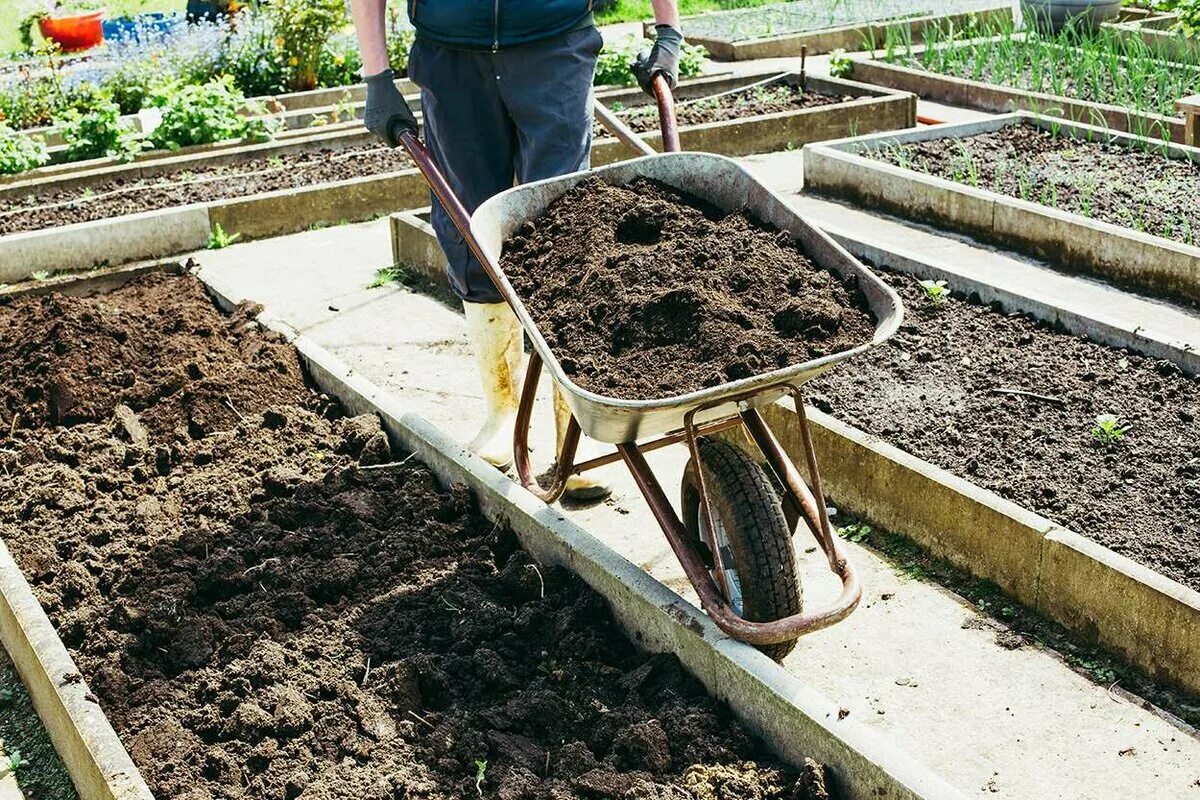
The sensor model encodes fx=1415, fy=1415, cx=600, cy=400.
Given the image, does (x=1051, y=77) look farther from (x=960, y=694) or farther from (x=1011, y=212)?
(x=960, y=694)

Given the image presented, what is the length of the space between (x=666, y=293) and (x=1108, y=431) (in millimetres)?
1855

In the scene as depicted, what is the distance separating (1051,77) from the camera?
9906 millimetres

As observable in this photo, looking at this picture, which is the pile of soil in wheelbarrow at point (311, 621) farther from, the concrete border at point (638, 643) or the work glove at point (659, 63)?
the work glove at point (659, 63)

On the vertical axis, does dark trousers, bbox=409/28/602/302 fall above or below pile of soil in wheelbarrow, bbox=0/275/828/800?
above

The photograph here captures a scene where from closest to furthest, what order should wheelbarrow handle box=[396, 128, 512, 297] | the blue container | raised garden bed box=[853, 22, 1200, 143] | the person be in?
wheelbarrow handle box=[396, 128, 512, 297] → the person → raised garden bed box=[853, 22, 1200, 143] → the blue container

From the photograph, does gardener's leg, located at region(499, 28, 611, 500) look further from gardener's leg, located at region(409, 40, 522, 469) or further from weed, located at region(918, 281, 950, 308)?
weed, located at region(918, 281, 950, 308)

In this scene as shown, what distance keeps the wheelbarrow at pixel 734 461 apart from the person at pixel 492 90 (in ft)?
1.53

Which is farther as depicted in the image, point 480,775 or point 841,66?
point 841,66

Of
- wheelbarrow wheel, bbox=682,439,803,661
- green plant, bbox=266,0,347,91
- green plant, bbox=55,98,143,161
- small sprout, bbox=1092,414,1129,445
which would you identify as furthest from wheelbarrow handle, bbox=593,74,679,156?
green plant, bbox=266,0,347,91

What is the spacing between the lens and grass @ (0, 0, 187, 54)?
680 inches

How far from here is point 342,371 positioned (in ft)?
17.7

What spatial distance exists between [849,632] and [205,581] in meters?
1.90

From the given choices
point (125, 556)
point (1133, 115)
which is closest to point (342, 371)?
point (125, 556)

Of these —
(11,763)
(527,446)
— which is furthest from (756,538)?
(11,763)
